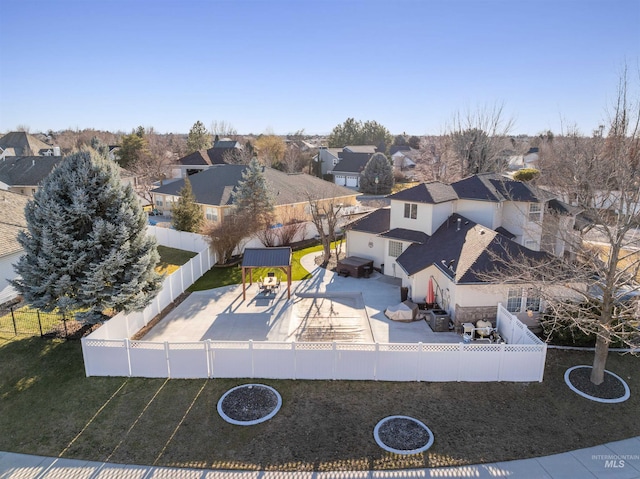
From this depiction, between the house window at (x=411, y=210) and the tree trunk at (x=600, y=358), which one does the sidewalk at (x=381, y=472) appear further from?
the house window at (x=411, y=210)

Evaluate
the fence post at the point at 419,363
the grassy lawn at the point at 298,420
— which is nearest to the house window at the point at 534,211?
the grassy lawn at the point at 298,420

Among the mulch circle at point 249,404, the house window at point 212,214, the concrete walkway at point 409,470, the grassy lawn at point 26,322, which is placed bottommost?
the concrete walkway at point 409,470

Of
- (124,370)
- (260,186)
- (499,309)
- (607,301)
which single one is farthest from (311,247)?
(607,301)

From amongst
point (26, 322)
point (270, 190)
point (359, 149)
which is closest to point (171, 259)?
point (270, 190)

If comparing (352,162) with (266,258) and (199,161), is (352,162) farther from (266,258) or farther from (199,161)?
(266,258)

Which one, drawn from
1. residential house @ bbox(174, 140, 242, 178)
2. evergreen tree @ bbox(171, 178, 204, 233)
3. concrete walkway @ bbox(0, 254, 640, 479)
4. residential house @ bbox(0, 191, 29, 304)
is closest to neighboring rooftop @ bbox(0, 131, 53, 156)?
residential house @ bbox(174, 140, 242, 178)

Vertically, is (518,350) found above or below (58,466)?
above

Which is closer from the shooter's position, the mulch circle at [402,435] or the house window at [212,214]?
the mulch circle at [402,435]

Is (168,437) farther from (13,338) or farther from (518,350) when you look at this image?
(518,350)

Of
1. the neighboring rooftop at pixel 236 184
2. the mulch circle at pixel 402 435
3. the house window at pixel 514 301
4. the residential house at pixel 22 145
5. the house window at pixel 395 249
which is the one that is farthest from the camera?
the residential house at pixel 22 145
